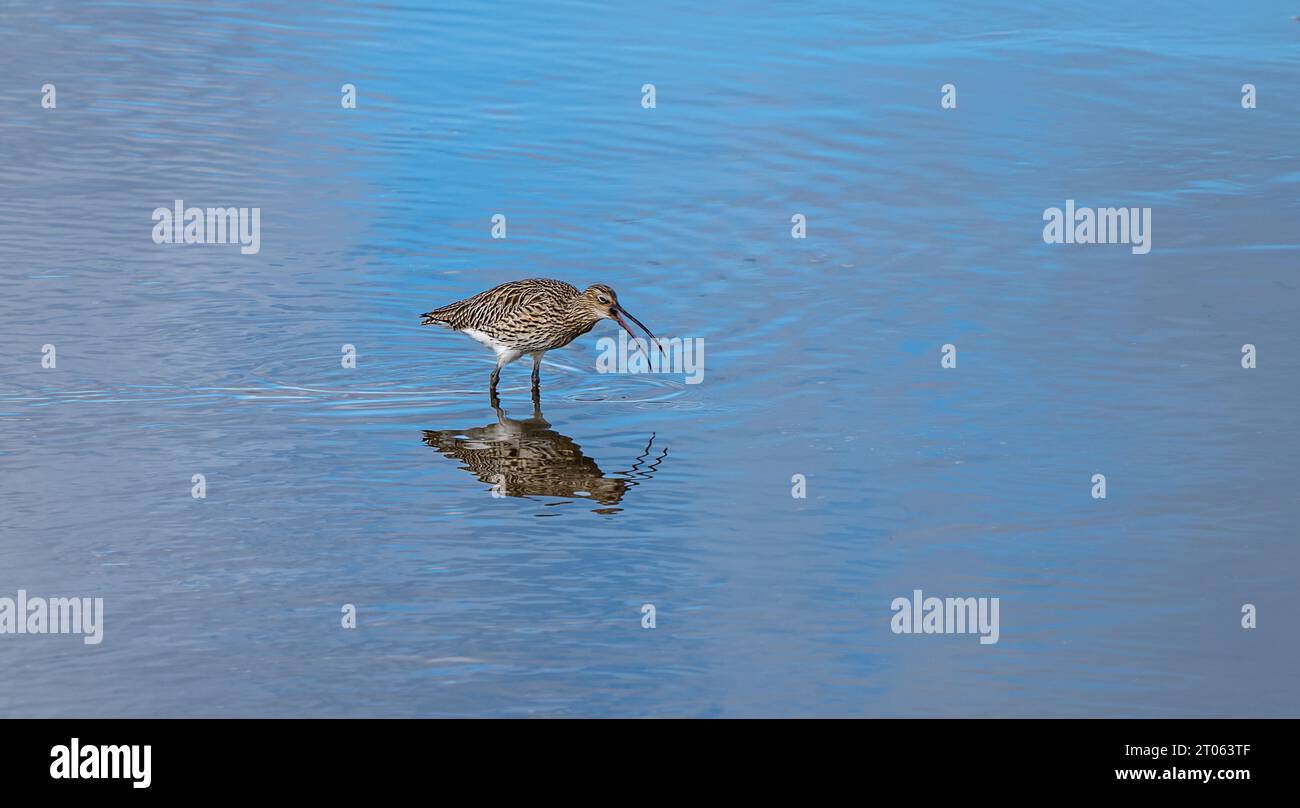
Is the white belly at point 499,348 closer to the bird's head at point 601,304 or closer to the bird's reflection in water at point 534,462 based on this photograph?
the bird's head at point 601,304

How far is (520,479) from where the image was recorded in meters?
11.6

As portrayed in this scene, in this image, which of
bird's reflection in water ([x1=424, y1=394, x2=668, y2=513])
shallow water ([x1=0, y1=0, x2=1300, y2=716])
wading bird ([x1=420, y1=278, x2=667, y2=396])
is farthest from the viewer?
wading bird ([x1=420, y1=278, x2=667, y2=396])

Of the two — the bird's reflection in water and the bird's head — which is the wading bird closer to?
the bird's head

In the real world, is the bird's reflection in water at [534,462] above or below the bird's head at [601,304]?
below

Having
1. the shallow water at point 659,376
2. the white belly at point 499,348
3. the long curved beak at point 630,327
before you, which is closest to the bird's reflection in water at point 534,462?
the shallow water at point 659,376

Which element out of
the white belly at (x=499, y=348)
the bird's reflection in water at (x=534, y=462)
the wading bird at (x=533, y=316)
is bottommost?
the bird's reflection in water at (x=534, y=462)

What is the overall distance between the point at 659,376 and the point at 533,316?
3.27 feet

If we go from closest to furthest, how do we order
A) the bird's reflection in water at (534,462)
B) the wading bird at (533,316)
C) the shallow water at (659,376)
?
the shallow water at (659,376) < the bird's reflection in water at (534,462) < the wading bird at (533,316)

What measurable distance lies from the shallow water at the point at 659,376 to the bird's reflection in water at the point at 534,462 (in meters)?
0.04

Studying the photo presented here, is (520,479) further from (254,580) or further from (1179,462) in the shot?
(1179,462)

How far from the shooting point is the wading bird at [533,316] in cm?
1344

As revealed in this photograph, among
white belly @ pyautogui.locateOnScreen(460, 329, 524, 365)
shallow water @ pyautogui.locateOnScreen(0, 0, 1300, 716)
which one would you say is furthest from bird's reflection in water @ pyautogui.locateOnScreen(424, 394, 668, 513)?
white belly @ pyautogui.locateOnScreen(460, 329, 524, 365)

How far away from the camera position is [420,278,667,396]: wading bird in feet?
44.1

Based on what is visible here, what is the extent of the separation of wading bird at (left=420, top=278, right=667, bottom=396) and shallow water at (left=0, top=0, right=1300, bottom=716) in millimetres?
355
